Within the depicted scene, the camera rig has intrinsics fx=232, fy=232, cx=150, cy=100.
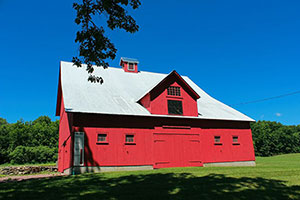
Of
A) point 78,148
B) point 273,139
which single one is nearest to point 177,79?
point 78,148

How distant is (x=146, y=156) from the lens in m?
16.8

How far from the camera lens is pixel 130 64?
Answer: 1017 inches

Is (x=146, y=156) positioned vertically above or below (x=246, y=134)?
below

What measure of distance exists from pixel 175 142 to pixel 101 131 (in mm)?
5824

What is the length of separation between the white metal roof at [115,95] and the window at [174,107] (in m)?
1.78

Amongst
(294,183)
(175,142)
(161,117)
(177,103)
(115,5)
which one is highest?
(115,5)

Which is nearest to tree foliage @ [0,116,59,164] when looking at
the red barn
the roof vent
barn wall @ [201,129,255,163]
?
the red barn

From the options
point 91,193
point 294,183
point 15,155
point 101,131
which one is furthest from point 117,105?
point 15,155

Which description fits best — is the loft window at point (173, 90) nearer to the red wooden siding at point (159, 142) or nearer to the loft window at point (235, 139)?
the red wooden siding at point (159, 142)

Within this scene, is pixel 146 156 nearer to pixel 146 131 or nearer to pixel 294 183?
pixel 146 131

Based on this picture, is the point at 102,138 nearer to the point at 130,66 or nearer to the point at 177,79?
the point at 177,79

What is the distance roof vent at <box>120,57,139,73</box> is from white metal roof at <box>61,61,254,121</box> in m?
0.60

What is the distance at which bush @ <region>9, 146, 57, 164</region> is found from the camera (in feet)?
111

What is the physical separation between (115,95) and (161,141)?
5393 millimetres
